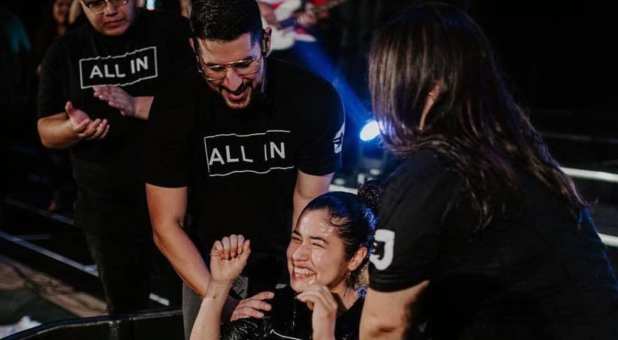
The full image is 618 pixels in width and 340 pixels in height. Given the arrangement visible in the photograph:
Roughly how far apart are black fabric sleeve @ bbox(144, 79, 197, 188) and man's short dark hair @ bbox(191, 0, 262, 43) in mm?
240

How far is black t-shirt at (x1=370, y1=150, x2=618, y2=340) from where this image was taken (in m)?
1.54

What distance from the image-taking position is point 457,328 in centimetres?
167

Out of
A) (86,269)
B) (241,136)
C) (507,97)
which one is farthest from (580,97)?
(507,97)

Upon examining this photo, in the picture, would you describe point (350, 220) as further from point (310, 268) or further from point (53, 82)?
point (53, 82)

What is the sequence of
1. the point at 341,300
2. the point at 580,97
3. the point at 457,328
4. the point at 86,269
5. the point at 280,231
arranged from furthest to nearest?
the point at 580,97
the point at 86,269
the point at 280,231
the point at 341,300
the point at 457,328

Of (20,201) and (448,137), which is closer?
(448,137)

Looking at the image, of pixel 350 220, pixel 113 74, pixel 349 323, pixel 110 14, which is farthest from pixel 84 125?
pixel 349 323

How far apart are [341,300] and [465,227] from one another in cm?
82

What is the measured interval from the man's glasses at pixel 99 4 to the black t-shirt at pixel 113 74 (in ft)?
0.40

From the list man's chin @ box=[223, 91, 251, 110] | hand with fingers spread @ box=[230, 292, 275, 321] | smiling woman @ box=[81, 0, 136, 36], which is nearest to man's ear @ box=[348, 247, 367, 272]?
hand with fingers spread @ box=[230, 292, 275, 321]

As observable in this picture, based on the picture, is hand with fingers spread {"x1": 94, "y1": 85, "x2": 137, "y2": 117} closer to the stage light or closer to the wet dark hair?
the wet dark hair

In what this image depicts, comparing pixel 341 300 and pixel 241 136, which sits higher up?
pixel 241 136

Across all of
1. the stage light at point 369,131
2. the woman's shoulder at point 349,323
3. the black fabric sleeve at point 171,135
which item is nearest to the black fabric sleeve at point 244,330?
the woman's shoulder at point 349,323

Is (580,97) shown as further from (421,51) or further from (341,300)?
(421,51)
